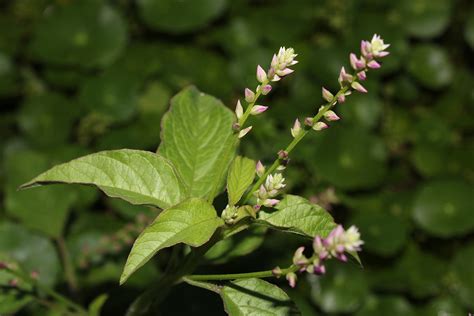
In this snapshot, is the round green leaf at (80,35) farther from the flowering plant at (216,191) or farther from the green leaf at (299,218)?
the green leaf at (299,218)

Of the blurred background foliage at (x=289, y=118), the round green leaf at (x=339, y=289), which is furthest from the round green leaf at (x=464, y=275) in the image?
the round green leaf at (x=339, y=289)

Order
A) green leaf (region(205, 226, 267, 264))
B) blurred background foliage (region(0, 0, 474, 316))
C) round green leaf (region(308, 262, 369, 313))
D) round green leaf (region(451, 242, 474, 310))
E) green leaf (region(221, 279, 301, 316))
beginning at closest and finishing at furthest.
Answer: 1. green leaf (region(221, 279, 301, 316))
2. green leaf (region(205, 226, 267, 264))
3. blurred background foliage (region(0, 0, 474, 316))
4. round green leaf (region(308, 262, 369, 313))
5. round green leaf (region(451, 242, 474, 310))

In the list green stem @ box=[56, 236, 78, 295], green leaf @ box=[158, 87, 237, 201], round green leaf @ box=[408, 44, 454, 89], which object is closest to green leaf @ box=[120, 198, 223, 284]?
green leaf @ box=[158, 87, 237, 201]

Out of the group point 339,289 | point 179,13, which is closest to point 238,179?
point 339,289

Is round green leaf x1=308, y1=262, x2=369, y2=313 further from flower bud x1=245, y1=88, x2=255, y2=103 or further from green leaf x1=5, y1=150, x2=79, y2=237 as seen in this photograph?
flower bud x1=245, y1=88, x2=255, y2=103

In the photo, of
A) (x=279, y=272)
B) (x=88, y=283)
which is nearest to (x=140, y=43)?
(x=88, y=283)

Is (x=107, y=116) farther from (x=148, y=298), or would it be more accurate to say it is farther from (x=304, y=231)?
(x=304, y=231)
